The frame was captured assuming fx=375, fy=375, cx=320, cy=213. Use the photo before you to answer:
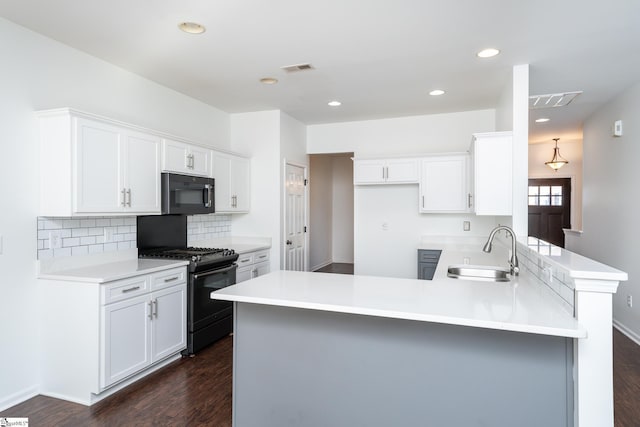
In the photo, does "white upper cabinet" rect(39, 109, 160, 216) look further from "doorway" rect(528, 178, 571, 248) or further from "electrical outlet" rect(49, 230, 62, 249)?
"doorway" rect(528, 178, 571, 248)

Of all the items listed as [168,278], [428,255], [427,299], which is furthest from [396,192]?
[427,299]

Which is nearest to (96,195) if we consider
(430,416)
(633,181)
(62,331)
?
(62,331)

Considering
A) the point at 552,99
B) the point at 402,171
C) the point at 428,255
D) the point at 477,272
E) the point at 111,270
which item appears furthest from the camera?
the point at 402,171

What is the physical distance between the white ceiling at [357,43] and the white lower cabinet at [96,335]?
6.02ft

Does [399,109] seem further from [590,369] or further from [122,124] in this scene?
[590,369]

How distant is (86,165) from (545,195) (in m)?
8.18

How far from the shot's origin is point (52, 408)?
8.40 ft

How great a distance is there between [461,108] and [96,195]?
4201mm

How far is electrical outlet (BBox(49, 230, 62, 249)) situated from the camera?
2.86 meters

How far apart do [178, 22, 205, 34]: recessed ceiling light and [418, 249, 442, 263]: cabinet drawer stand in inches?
135

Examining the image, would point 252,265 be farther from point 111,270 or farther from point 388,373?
point 388,373

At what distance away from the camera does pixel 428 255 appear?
15.3 ft

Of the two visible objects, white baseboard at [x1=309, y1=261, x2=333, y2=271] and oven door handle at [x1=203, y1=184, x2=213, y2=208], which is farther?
white baseboard at [x1=309, y1=261, x2=333, y2=271]

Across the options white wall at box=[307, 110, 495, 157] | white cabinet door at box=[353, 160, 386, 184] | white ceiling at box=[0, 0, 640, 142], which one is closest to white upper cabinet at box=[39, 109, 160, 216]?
white ceiling at box=[0, 0, 640, 142]
